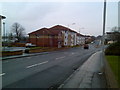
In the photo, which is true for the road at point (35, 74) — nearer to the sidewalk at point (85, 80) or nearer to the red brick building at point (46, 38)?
the sidewalk at point (85, 80)

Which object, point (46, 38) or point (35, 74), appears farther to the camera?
point (46, 38)

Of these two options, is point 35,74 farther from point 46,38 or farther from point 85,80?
point 46,38

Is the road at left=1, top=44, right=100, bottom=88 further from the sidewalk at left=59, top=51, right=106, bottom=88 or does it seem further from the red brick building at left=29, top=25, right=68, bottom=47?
the red brick building at left=29, top=25, right=68, bottom=47

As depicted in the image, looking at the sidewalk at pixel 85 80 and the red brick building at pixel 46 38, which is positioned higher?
the red brick building at pixel 46 38

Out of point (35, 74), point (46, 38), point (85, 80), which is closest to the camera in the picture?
point (85, 80)

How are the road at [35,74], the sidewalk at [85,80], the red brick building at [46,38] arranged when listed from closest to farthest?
the sidewalk at [85,80], the road at [35,74], the red brick building at [46,38]

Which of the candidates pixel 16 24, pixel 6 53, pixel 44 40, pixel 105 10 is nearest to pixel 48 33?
pixel 44 40

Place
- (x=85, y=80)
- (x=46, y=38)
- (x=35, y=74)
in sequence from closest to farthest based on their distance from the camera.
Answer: (x=85, y=80) → (x=35, y=74) → (x=46, y=38)

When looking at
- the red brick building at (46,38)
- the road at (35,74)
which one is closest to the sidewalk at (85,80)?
the road at (35,74)

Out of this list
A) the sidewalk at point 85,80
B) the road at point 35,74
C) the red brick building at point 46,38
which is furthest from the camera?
the red brick building at point 46,38

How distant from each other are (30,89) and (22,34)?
8841 cm

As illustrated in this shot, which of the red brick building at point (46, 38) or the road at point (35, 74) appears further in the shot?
the red brick building at point (46, 38)

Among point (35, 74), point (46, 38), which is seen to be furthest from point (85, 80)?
point (46, 38)

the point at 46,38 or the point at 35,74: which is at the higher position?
the point at 46,38
